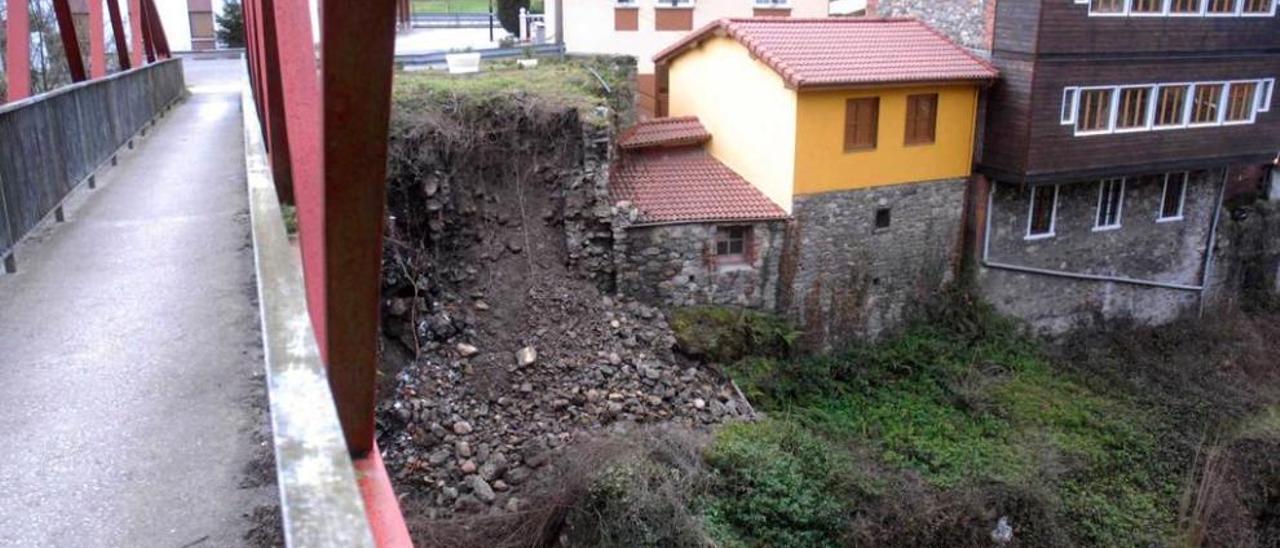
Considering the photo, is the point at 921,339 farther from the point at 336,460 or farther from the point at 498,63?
the point at 336,460

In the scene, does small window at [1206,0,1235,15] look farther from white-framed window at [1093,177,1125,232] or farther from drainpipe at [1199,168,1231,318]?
drainpipe at [1199,168,1231,318]

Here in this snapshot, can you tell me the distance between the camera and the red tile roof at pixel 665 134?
54.6 ft

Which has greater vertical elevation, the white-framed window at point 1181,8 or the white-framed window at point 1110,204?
the white-framed window at point 1181,8

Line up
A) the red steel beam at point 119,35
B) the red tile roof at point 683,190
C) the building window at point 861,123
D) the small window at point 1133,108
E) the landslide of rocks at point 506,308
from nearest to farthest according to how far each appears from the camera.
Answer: the landslide of rocks at point 506,308, the red tile roof at point 683,190, the building window at point 861,123, the small window at point 1133,108, the red steel beam at point 119,35

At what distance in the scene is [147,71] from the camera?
16203mm

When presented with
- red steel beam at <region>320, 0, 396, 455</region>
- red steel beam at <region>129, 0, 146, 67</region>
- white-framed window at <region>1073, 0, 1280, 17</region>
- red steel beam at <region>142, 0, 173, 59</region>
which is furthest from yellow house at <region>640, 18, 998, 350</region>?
red steel beam at <region>142, 0, 173, 59</region>

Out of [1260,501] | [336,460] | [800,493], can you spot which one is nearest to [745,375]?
[800,493]

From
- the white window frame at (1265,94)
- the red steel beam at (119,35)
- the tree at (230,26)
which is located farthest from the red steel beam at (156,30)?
the white window frame at (1265,94)

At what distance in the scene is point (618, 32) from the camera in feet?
74.2

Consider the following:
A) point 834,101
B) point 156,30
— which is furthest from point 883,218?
point 156,30

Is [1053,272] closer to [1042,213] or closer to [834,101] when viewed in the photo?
[1042,213]

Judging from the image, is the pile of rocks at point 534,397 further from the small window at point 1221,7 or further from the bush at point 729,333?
the small window at point 1221,7

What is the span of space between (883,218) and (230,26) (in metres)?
29.8

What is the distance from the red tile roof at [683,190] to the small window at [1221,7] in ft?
31.3
